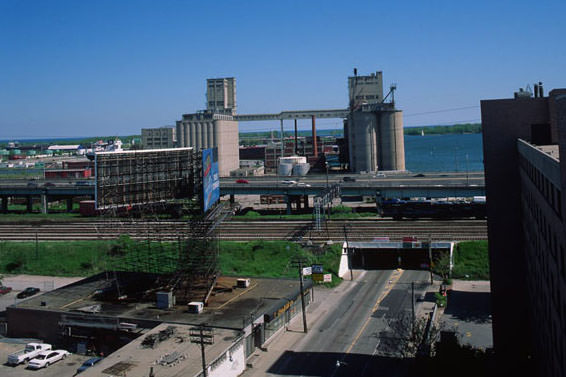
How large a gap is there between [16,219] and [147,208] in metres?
37.6

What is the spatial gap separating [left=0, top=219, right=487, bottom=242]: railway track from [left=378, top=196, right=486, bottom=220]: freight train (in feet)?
16.3

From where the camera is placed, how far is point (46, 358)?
27312 mm

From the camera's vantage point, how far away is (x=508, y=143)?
27125 mm

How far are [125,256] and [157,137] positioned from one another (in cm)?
12137

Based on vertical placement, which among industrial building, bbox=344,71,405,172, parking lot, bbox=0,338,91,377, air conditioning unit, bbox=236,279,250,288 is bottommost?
parking lot, bbox=0,338,91,377

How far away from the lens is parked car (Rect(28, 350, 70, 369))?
26.8 m

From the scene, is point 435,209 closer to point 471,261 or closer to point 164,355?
point 471,261

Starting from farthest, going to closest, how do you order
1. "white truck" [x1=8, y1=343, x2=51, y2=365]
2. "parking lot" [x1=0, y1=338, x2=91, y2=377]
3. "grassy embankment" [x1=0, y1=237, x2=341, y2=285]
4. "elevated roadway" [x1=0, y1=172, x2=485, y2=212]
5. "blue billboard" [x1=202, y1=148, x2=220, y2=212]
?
"elevated roadway" [x1=0, y1=172, x2=485, y2=212] → "grassy embankment" [x1=0, y1=237, x2=341, y2=285] → "blue billboard" [x1=202, y1=148, x2=220, y2=212] → "white truck" [x1=8, y1=343, x2=51, y2=365] → "parking lot" [x1=0, y1=338, x2=91, y2=377]

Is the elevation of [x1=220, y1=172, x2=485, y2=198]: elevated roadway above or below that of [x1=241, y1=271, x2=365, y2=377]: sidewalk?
above

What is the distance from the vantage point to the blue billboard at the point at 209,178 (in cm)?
3366

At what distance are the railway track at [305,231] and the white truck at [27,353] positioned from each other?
14.0 m

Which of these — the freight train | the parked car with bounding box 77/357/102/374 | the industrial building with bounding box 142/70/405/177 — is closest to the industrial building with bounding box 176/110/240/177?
the industrial building with bounding box 142/70/405/177

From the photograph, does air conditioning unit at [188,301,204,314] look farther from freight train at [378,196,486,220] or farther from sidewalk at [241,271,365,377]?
freight train at [378,196,486,220]

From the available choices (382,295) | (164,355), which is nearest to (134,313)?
(164,355)
